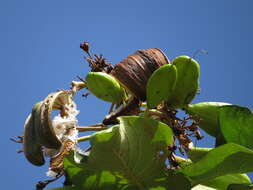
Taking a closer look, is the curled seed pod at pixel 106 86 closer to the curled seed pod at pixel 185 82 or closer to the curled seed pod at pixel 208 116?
the curled seed pod at pixel 185 82

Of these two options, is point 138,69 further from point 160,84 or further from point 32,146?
point 32,146

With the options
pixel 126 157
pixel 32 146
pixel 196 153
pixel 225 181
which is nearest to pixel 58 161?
pixel 32 146

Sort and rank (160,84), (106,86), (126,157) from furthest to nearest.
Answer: (106,86), (160,84), (126,157)

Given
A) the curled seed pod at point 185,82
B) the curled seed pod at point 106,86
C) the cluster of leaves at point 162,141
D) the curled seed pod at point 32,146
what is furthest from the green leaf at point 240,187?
the curled seed pod at point 32,146

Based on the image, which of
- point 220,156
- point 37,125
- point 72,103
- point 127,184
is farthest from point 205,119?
point 37,125

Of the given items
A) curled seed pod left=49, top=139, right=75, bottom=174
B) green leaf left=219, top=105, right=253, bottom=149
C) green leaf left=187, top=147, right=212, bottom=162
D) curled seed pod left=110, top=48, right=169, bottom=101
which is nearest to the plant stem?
curled seed pod left=49, top=139, right=75, bottom=174

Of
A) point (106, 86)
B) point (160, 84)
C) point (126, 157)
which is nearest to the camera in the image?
point (126, 157)
